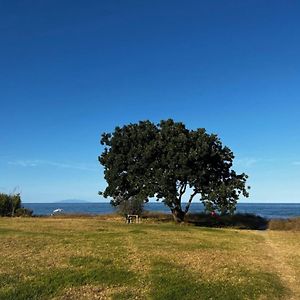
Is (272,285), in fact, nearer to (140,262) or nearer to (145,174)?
(140,262)

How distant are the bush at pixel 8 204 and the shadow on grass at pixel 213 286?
44.5 metres

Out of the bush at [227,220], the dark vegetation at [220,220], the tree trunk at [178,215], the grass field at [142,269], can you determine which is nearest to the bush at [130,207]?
the dark vegetation at [220,220]

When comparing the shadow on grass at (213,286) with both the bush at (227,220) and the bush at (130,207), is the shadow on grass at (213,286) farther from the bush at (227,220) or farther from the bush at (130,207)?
the bush at (130,207)

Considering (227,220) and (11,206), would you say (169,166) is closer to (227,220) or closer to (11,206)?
(227,220)

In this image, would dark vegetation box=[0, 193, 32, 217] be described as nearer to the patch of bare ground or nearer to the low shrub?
the low shrub

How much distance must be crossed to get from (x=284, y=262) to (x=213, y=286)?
6.88 m

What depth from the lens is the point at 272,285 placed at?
15.9 metres

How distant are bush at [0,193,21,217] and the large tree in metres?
16.4

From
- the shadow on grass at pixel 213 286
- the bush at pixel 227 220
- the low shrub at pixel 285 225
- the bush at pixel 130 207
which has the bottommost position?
the shadow on grass at pixel 213 286

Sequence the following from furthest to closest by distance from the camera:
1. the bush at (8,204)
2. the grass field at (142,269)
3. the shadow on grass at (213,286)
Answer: the bush at (8,204)
the grass field at (142,269)
the shadow on grass at (213,286)

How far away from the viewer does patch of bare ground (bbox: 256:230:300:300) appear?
1592cm

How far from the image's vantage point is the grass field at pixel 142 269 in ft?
48.6

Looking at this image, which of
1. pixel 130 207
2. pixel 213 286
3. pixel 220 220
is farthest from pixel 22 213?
pixel 213 286

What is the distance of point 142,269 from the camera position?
1808cm
